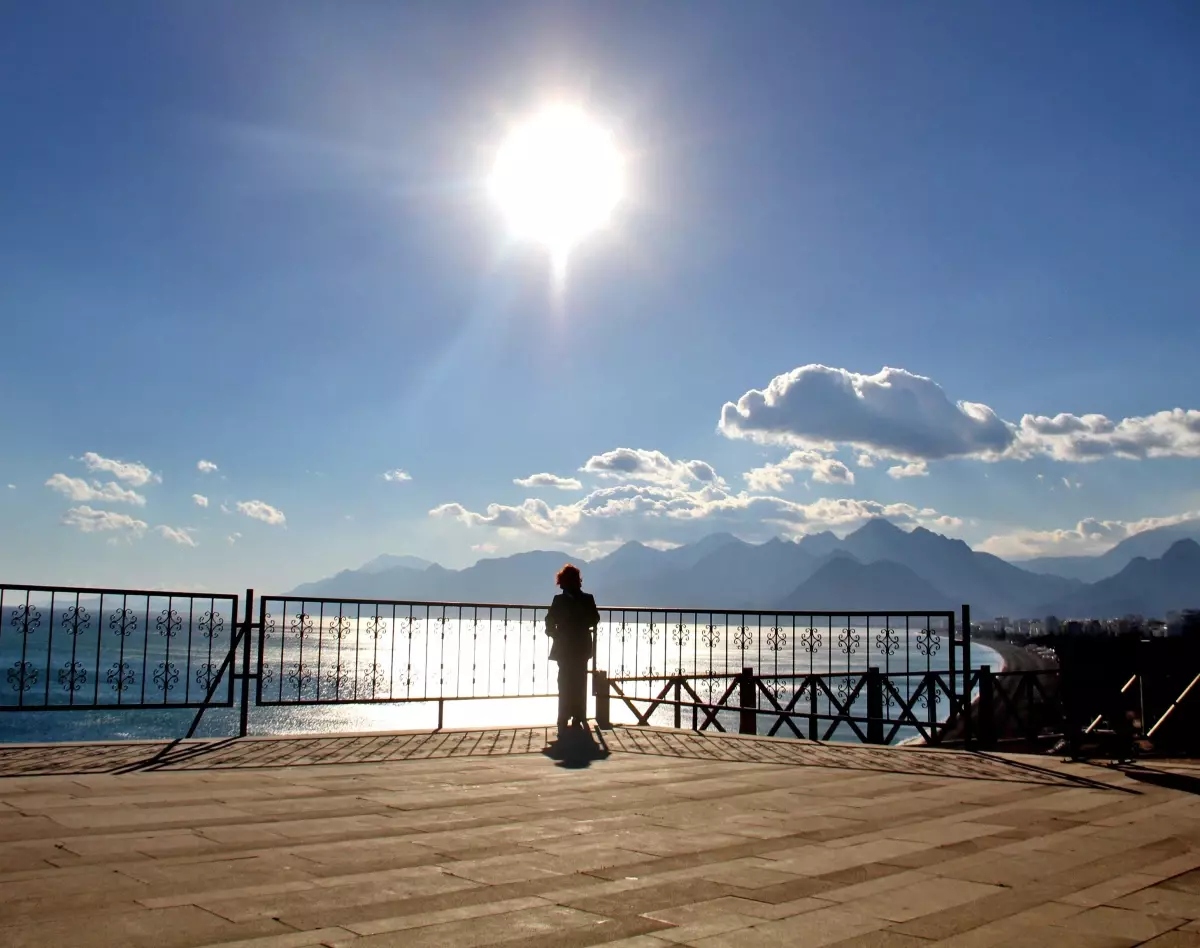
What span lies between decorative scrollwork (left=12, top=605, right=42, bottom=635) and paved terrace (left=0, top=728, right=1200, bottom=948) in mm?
1302

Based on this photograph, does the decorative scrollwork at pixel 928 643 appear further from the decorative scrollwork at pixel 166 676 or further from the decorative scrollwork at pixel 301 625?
the decorative scrollwork at pixel 166 676

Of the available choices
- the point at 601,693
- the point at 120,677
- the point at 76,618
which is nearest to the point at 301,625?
the point at 120,677

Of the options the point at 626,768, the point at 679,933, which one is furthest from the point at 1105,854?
the point at 626,768

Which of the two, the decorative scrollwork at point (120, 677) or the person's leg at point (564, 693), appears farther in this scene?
the person's leg at point (564, 693)

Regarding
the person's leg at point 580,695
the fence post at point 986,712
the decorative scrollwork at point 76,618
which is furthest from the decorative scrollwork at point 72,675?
the fence post at point 986,712

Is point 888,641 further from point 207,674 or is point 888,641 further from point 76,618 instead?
point 76,618

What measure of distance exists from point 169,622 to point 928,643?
369 inches

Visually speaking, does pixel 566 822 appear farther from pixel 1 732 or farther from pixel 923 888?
pixel 1 732

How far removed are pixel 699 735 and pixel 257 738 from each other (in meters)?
4.41

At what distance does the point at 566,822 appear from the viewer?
5.55 m

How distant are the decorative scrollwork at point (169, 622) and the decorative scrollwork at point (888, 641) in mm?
8277

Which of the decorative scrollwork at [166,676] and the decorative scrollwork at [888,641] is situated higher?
the decorative scrollwork at [888,641]

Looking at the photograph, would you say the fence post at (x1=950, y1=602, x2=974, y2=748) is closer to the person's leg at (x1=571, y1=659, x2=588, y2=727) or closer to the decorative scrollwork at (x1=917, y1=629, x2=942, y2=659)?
the decorative scrollwork at (x1=917, y1=629, x2=942, y2=659)

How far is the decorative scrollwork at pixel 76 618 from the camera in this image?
30.2 feet
